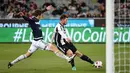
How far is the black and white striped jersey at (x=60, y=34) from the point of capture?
43.1ft

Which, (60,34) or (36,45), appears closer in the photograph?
(36,45)

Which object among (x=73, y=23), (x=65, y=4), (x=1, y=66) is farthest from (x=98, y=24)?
(x=1, y=66)

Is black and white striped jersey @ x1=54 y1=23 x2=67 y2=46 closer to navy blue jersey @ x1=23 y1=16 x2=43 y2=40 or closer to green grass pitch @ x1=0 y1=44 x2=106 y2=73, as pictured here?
navy blue jersey @ x1=23 y1=16 x2=43 y2=40

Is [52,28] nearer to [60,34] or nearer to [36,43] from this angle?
[60,34]

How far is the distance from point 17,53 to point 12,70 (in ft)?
16.4

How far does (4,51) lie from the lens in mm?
18797

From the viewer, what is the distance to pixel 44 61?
15719mm

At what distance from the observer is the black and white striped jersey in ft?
43.1

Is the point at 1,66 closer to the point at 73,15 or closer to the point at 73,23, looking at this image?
the point at 73,23

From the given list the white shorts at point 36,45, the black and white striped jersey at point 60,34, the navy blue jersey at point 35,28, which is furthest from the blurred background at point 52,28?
the navy blue jersey at point 35,28

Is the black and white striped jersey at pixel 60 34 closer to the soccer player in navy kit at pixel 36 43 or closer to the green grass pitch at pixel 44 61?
the soccer player in navy kit at pixel 36 43

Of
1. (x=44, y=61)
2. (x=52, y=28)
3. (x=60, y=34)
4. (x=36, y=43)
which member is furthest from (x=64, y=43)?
(x=52, y=28)

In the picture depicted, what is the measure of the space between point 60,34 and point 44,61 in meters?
2.77

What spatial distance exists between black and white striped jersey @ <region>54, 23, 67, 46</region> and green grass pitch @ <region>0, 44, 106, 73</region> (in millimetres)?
838
